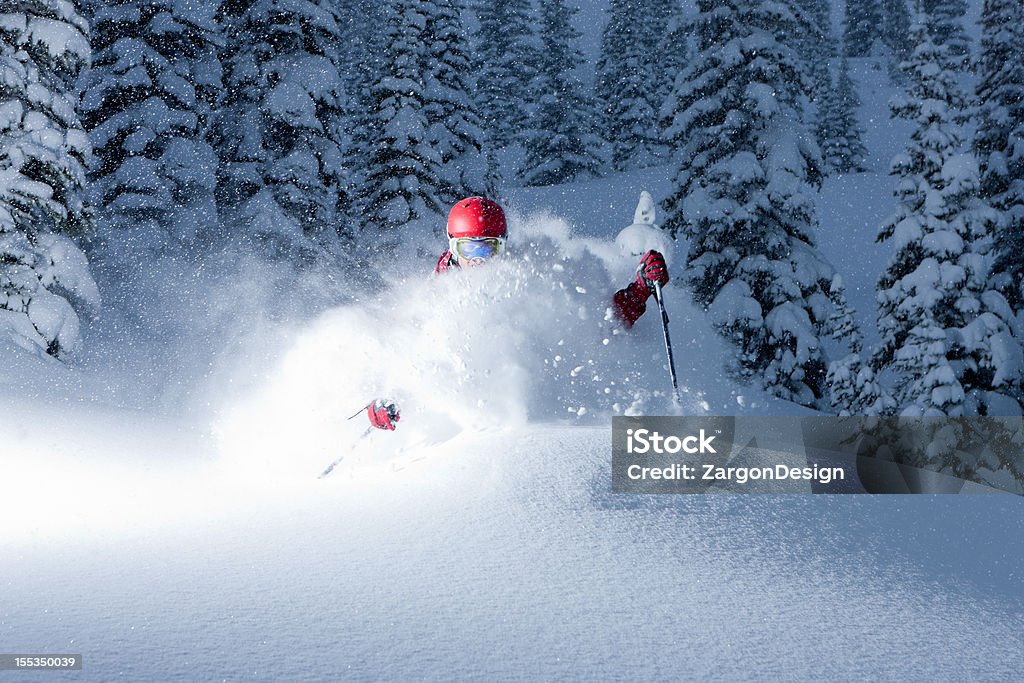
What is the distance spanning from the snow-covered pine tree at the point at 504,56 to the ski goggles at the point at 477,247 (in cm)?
4193

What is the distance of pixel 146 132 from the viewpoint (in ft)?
59.4

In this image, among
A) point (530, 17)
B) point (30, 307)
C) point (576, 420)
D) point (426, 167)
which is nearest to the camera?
point (576, 420)

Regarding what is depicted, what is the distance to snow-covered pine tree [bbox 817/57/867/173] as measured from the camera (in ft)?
173

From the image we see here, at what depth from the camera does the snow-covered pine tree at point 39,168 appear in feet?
45.8

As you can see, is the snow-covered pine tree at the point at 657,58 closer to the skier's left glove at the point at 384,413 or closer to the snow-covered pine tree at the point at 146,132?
the snow-covered pine tree at the point at 146,132

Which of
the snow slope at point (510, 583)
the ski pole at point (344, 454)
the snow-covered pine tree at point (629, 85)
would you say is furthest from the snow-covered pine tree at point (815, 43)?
the snow slope at point (510, 583)

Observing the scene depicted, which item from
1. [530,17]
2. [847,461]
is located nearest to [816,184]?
[847,461]

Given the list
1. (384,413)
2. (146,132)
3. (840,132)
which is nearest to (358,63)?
(146,132)

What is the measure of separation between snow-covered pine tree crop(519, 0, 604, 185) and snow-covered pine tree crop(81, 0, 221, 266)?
2891 cm

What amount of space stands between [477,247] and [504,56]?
4462 centimetres

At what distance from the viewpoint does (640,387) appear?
463 inches

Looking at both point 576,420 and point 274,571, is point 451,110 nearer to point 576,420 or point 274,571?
point 576,420

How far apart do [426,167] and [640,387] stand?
1272 centimetres

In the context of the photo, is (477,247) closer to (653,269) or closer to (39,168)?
(653,269)
